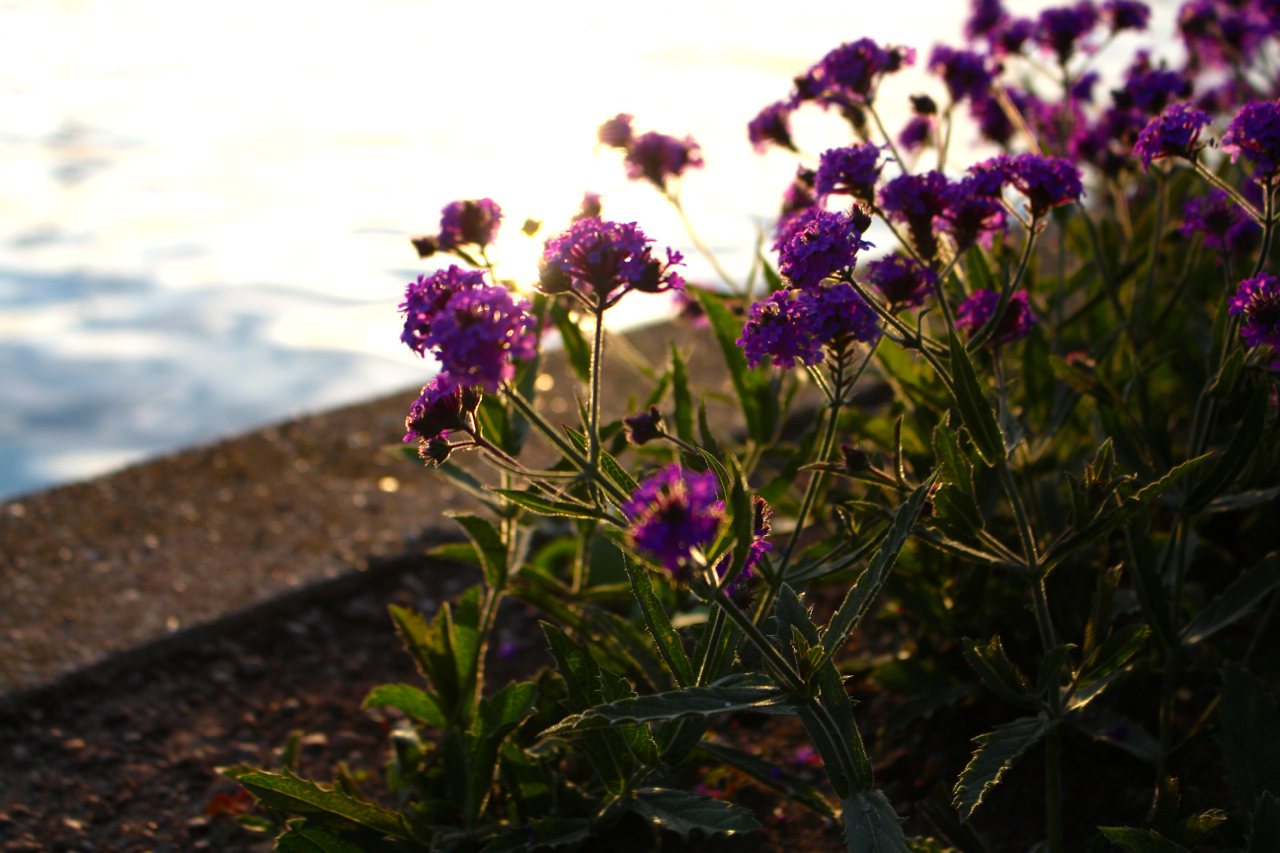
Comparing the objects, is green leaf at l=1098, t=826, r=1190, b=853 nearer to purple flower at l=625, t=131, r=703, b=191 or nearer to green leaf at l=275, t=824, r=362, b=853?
green leaf at l=275, t=824, r=362, b=853

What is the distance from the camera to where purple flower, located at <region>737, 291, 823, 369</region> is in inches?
58.2

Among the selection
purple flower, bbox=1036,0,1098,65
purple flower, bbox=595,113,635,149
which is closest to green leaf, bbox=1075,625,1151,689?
purple flower, bbox=595,113,635,149

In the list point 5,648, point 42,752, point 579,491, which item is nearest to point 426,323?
point 579,491

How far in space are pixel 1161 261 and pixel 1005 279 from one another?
1486 mm

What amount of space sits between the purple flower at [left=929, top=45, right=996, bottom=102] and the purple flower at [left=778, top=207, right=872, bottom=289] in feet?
4.74

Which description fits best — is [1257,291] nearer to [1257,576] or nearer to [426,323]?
[1257,576]

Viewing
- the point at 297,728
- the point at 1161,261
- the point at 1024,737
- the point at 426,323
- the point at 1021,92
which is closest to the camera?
the point at 426,323

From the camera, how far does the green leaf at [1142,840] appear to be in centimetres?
138

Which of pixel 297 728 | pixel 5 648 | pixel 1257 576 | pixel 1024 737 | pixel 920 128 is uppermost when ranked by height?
pixel 920 128

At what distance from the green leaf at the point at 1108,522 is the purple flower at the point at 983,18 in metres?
2.11

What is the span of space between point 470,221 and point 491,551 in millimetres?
614

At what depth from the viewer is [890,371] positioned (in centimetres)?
232

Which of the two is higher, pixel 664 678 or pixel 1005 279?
pixel 1005 279

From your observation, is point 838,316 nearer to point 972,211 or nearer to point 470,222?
point 972,211
